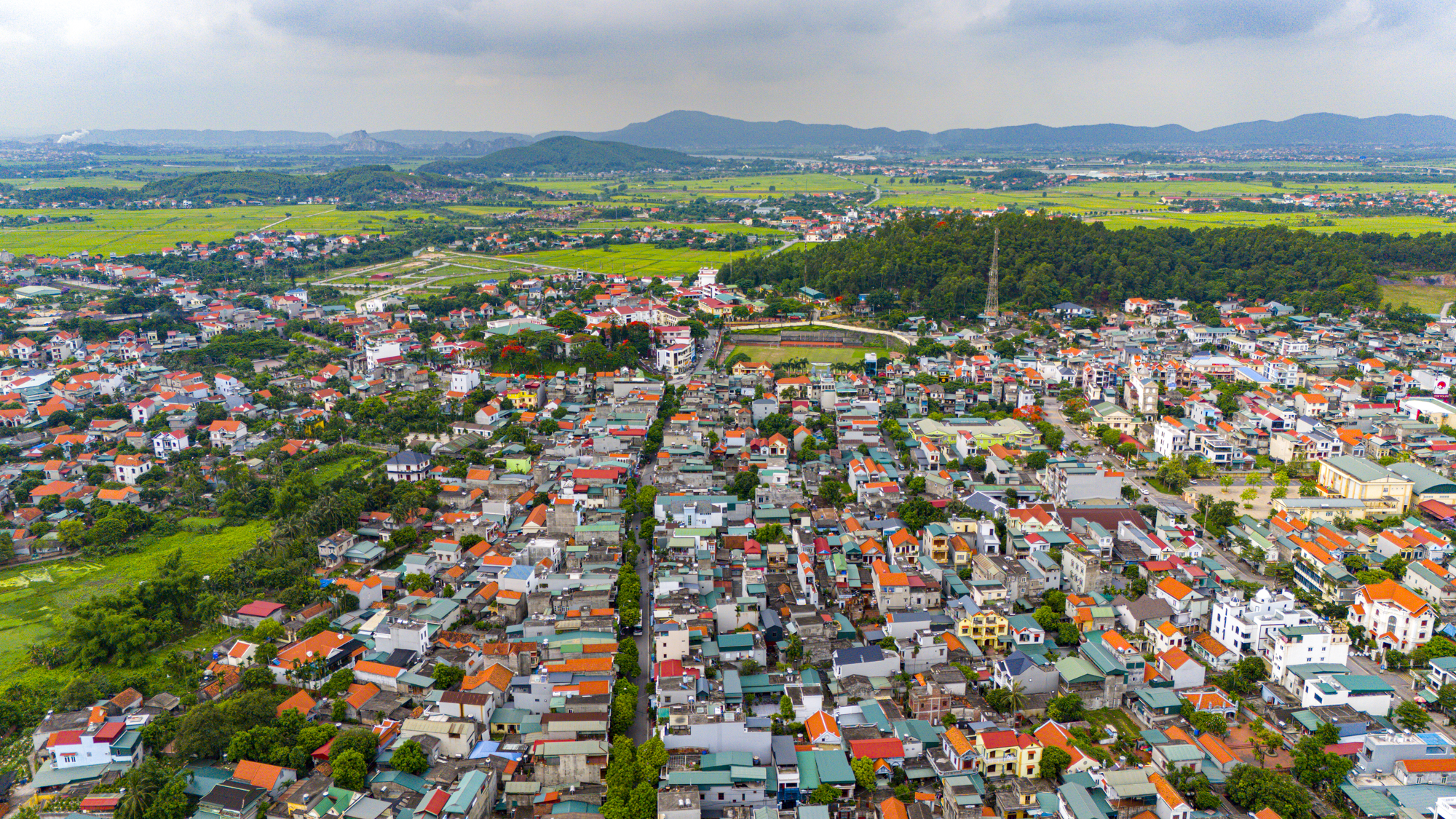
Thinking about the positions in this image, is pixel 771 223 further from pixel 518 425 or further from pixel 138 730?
pixel 138 730

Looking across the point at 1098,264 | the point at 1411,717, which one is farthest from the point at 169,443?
the point at 1098,264

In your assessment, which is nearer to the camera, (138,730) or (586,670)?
(138,730)

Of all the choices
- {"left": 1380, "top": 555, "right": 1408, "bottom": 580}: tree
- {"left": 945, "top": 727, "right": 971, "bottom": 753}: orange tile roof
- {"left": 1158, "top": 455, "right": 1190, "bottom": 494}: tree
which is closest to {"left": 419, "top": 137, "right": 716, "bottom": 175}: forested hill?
{"left": 1158, "top": 455, "right": 1190, "bottom": 494}: tree

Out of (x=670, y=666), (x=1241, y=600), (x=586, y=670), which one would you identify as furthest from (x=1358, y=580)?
(x=586, y=670)

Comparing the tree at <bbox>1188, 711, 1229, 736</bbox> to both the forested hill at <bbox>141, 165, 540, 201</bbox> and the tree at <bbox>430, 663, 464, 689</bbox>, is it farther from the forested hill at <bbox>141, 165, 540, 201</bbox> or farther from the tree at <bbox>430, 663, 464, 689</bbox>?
the forested hill at <bbox>141, 165, 540, 201</bbox>

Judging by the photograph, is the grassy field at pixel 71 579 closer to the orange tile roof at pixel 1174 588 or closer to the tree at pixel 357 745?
the tree at pixel 357 745

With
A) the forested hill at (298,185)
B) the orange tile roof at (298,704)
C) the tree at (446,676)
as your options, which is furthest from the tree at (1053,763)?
the forested hill at (298,185)
